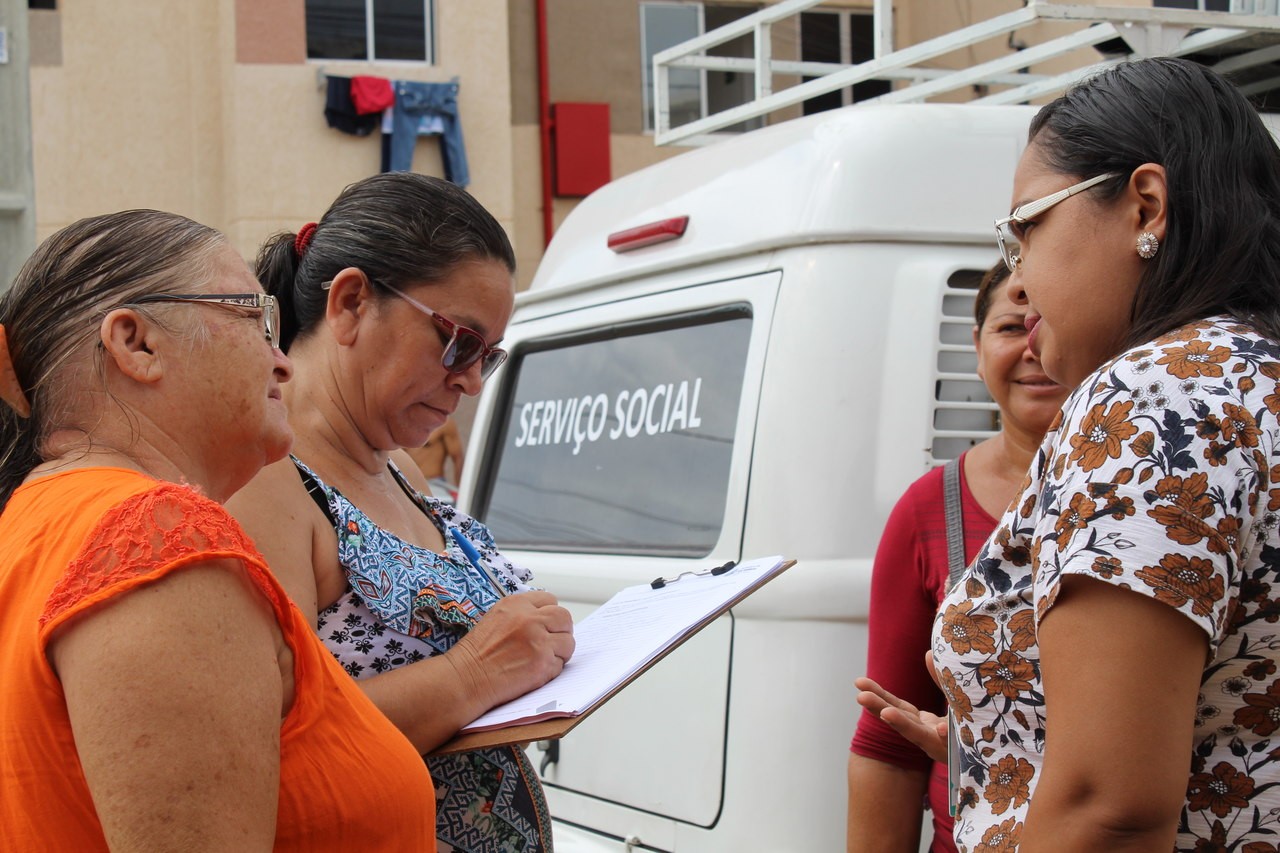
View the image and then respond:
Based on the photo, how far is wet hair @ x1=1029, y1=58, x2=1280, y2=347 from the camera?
1502mm

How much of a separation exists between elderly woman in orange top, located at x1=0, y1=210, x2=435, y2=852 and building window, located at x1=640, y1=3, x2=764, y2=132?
48.3ft

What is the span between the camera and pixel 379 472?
226 cm

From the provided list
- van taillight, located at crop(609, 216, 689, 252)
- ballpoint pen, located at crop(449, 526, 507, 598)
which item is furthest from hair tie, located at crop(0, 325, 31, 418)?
van taillight, located at crop(609, 216, 689, 252)

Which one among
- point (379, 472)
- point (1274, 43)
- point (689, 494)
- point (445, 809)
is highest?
point (1274, 43)

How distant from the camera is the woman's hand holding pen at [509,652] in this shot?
75.8 inches

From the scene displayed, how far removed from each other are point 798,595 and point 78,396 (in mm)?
1604

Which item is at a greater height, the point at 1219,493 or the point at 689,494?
the point at 1219,493

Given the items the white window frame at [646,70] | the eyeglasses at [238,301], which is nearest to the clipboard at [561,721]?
the eyeglasses at [238,301]

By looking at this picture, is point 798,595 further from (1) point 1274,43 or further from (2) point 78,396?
(1) point 1274,43

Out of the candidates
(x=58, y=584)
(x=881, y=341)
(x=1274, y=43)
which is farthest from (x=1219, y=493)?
(x=1274, y=43)

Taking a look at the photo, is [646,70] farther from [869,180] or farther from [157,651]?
[157,651]

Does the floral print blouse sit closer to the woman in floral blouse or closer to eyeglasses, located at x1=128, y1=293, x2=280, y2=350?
the woman in floral blouse

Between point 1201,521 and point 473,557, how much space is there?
1245 millimetres

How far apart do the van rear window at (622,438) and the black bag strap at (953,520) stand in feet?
1.92
